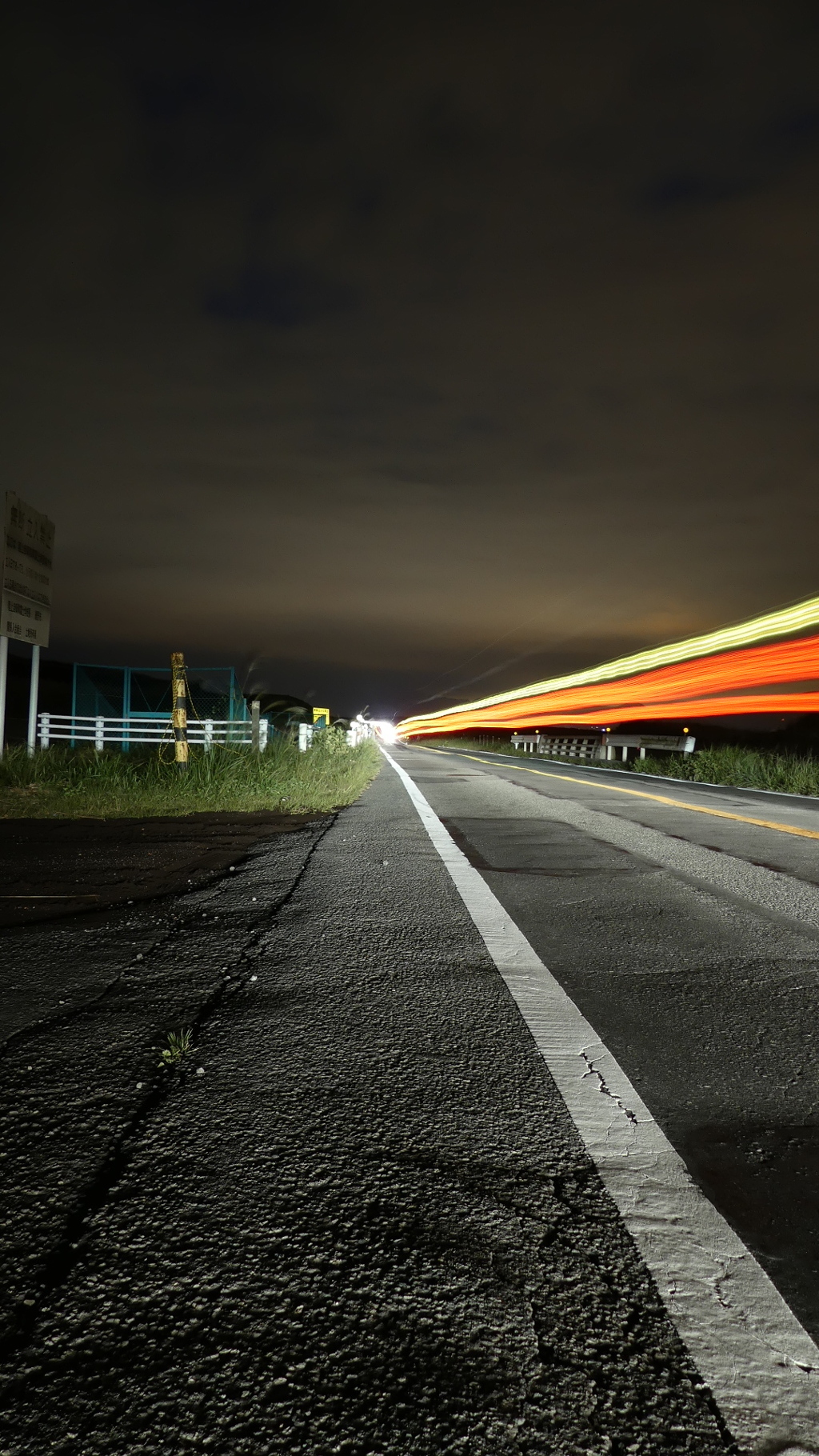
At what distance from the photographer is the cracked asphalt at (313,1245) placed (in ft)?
4.22

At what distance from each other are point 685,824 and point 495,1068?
7.28 m

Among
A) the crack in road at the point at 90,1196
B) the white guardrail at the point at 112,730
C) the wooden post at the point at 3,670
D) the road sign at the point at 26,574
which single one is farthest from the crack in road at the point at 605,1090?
the white guardrail at the point at 112,730

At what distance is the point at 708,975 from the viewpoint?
3639mm

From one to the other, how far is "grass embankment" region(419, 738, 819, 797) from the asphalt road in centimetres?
847

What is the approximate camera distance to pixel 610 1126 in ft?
7.30

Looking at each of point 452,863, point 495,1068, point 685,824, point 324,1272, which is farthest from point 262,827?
point 324,1272

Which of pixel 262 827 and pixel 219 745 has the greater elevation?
pixel 219 745

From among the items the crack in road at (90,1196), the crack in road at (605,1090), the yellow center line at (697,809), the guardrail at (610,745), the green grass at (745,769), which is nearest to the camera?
the crack in road at (90,1196)

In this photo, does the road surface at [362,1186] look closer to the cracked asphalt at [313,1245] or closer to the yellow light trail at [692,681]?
the cracked asphalt at [313,1245]

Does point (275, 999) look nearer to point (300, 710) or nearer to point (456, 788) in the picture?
point (456, 788)

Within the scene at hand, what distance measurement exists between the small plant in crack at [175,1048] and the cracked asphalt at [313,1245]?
0.13ft

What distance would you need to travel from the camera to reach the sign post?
1495cm

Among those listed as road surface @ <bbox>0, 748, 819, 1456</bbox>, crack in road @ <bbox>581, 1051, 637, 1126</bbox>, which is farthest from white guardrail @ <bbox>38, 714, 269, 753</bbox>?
crack in road @ <bbox>581, 1051, 637, 1126</bbox>

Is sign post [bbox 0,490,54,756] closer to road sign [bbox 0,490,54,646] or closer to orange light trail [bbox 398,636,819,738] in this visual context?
road sign [bbox 0,490,54,646]
